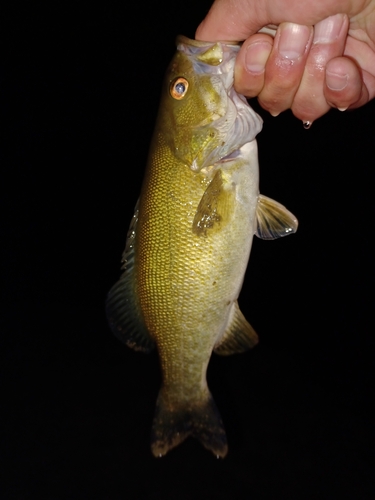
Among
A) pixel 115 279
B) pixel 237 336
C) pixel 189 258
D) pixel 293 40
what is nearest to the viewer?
pixel 293 40

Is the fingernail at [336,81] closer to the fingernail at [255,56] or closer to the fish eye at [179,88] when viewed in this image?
the fingernail at [255,56]

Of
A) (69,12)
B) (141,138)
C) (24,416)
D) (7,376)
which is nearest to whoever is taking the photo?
(24,416)

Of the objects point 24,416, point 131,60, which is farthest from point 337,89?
point 131,60

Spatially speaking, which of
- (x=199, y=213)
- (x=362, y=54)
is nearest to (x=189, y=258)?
(x=199, y=213)

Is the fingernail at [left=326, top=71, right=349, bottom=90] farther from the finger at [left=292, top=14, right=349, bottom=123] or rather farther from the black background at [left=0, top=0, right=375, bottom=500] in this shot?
the black background at [left=0, top=0, right=375, bottom=500]

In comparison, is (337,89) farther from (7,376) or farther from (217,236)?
(7,376)

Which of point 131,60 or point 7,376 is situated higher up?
point 131,60

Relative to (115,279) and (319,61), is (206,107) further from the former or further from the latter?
(115,279)
